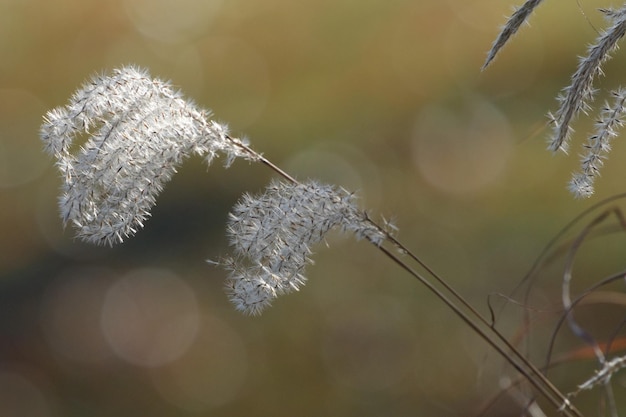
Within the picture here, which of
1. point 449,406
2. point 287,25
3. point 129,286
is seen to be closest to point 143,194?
point 449,406

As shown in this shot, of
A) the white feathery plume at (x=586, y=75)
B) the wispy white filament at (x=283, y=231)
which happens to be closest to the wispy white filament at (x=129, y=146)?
the wispy white filament at (x=283, y=231)

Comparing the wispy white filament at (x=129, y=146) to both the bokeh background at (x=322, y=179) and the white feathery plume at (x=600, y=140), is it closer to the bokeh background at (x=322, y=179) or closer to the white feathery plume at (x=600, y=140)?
the white feathery plume at (x=600, y=140)

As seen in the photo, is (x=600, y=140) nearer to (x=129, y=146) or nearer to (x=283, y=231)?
(x=283, y=231)

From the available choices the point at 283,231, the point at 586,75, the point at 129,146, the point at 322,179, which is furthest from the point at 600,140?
the point at 322,179

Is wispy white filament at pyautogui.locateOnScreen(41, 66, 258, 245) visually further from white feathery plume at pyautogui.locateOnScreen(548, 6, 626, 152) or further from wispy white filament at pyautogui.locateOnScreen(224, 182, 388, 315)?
white feathery plume at pyautogui.locateOnScreen(548, 6, 626, 152)

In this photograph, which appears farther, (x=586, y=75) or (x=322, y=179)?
(x=322, y=179)

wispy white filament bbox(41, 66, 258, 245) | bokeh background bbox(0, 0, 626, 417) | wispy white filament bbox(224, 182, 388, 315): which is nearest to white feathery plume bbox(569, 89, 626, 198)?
wispy white filament bbox(224, 182, 388, 315)
